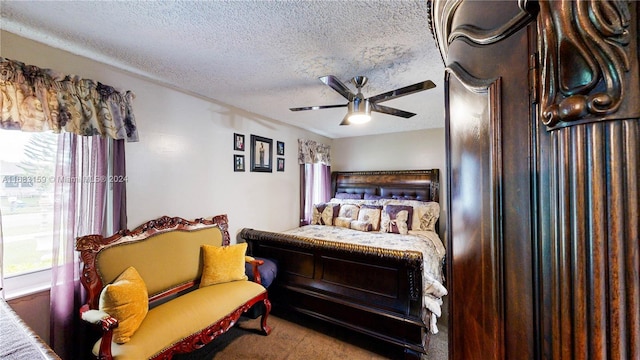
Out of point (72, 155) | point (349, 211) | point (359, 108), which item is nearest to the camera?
point (72, 155)

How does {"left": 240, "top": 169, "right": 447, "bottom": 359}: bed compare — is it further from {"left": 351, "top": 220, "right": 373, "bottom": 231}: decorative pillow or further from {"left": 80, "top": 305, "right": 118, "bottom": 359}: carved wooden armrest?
{"left": 80, "top": 305, "right": 118, "bottom": 359}: carved wooden armrest

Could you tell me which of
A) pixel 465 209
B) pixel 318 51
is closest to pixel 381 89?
pixel 318 51

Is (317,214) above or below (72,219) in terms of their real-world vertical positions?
below

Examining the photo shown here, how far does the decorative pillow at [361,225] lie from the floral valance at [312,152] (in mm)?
1369

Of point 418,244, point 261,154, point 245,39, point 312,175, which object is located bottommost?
point 418,244

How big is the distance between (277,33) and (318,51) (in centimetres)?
34

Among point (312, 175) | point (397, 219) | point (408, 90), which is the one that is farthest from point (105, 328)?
point (312, 175)

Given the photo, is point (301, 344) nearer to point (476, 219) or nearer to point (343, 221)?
point (343, 221)

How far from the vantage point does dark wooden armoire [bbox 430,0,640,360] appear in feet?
0.96

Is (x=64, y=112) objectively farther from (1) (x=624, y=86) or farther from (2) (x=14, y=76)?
(1) (x=624, y=86)

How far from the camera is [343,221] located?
13.1ft

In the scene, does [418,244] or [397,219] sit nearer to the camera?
[418,244]

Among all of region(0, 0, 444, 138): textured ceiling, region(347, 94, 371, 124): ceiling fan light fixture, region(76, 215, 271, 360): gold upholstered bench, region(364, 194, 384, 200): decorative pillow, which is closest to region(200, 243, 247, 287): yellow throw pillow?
region(76, 215, 271, 360): gold upholstered bench

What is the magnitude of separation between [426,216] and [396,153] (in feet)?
4.49
